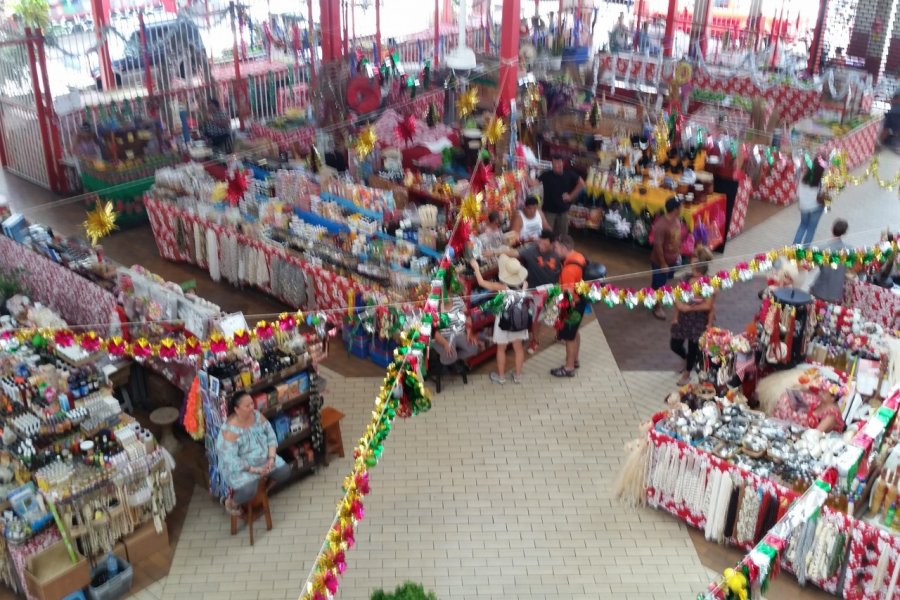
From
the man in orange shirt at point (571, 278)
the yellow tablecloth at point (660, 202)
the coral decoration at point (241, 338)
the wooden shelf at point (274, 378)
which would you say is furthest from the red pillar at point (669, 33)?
the coral decoration at point (241, 338)

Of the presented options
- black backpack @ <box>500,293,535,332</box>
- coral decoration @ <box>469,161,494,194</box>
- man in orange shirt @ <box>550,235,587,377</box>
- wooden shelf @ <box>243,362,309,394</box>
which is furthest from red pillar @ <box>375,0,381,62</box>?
wooden shelf @ <box>243,362,309,394</box>

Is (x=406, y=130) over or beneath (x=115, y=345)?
over

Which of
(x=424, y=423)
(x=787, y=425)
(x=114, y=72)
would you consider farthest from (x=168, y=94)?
(x=787, y=425)

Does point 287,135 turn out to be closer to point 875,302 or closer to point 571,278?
point 571,278

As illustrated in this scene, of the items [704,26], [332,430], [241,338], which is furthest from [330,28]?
[241,338]

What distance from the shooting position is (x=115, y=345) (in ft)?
21.1

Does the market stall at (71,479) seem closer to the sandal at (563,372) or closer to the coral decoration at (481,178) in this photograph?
the sandal at (563,372)

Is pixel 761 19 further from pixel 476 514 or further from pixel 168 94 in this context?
pixel 476 514

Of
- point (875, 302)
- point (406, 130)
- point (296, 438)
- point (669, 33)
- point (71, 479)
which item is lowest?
point (296, 438)

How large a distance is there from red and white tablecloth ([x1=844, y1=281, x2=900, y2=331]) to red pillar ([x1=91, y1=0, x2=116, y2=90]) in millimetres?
11824

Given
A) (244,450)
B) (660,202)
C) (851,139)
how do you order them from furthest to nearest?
(851,139) → (660,202) → (244,450)

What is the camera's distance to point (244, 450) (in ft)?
20.4

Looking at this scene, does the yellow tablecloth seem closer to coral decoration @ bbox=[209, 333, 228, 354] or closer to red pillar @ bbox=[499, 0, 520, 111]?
red pillar @ bbox=[499, 0, 520, 111]

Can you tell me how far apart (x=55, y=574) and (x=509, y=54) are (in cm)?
967
